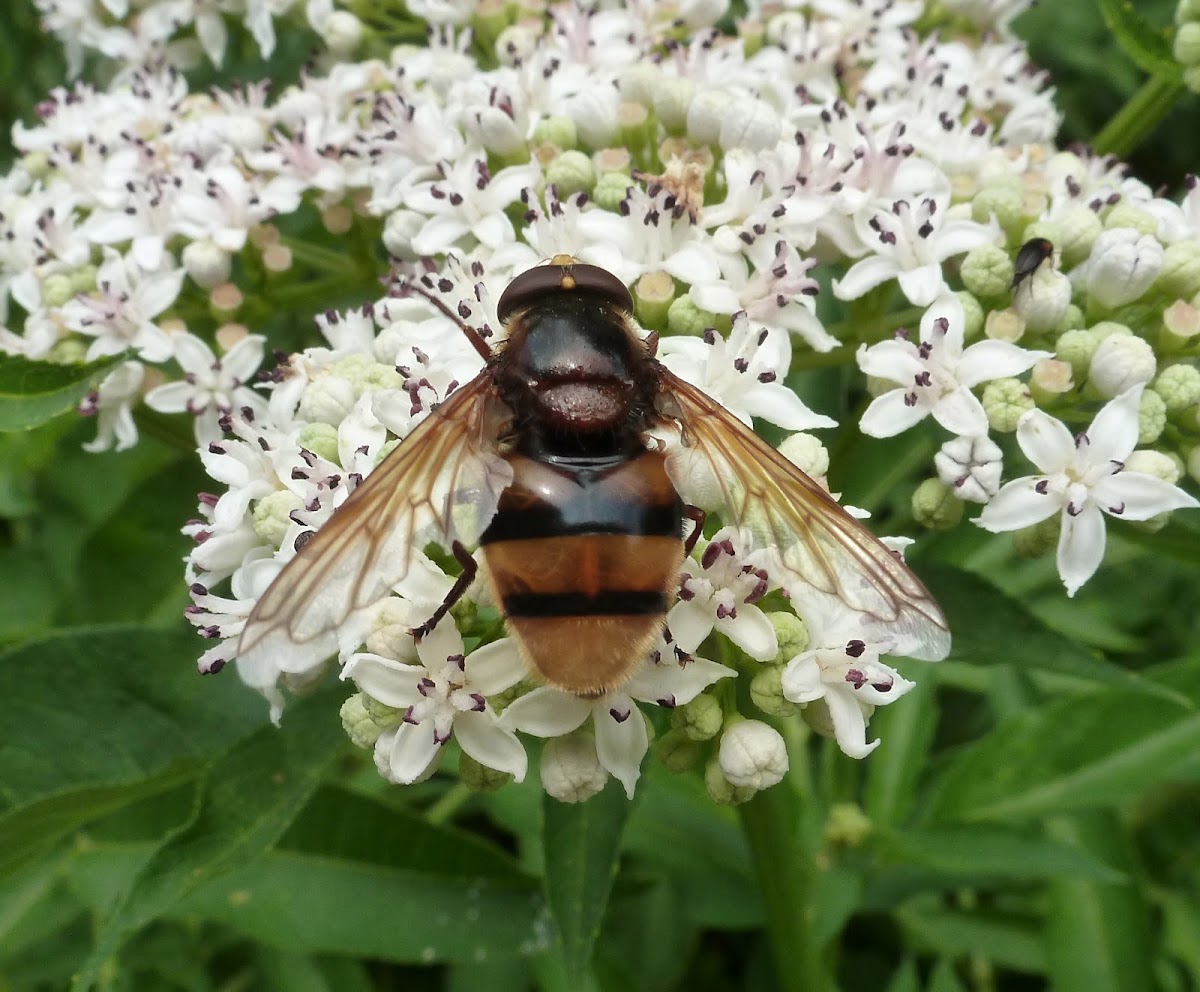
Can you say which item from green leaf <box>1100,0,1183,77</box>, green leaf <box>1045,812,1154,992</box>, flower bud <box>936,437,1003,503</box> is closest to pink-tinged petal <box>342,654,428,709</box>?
flower bud <box>936,437,1003,503</box>

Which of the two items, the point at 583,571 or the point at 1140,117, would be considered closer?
the point at 583,571

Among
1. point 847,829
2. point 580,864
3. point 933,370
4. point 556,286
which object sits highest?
point 556,286

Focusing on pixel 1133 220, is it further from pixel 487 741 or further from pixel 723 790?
pixel 487 741

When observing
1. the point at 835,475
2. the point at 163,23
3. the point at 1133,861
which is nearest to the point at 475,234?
the point at 835,475

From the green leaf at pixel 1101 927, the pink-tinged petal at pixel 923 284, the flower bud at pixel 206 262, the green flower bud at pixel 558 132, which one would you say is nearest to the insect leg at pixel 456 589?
the pink-tinged petal at pixel 923 284

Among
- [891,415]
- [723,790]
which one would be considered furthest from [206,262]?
[723,790]

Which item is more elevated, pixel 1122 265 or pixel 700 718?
pixel 1122 265
